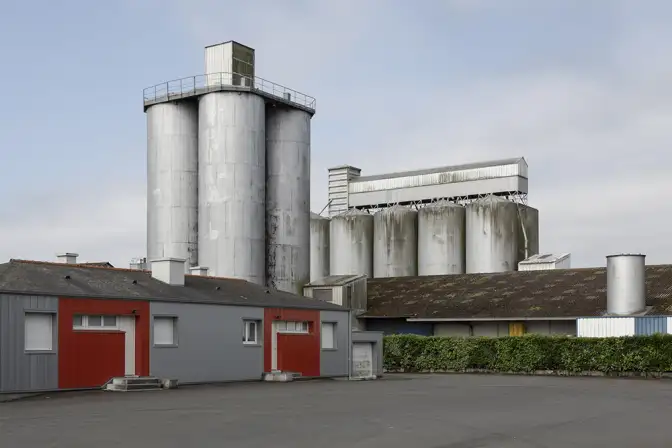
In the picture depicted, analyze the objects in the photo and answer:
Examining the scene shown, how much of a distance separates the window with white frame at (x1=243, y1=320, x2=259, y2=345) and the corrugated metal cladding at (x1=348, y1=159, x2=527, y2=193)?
1142 inches

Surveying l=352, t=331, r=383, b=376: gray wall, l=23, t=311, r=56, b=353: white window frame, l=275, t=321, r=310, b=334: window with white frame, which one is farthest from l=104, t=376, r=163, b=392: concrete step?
l=352, t=331, r=383, b=376: gray wall

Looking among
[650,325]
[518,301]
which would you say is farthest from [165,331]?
[650,325]

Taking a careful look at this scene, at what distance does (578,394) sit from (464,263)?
1264 inches

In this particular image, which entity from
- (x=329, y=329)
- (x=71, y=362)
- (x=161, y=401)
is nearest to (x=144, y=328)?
(x=71, y=362)

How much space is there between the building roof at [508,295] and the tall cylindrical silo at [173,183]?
38.9ft

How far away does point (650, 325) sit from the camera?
43.7m

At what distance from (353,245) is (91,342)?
114ft

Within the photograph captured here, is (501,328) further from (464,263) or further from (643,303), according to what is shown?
(464,263)

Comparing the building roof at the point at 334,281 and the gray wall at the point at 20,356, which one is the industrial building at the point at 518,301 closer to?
the building roof at the point at 334,281

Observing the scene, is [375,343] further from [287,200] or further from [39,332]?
[39,332]

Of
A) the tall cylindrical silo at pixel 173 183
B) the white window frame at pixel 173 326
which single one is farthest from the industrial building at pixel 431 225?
the white window frame at pixel 173 326

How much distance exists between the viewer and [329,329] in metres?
42.6

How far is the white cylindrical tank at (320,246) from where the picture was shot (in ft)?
222

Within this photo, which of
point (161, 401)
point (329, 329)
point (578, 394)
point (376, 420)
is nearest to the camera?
point (376, 420)
